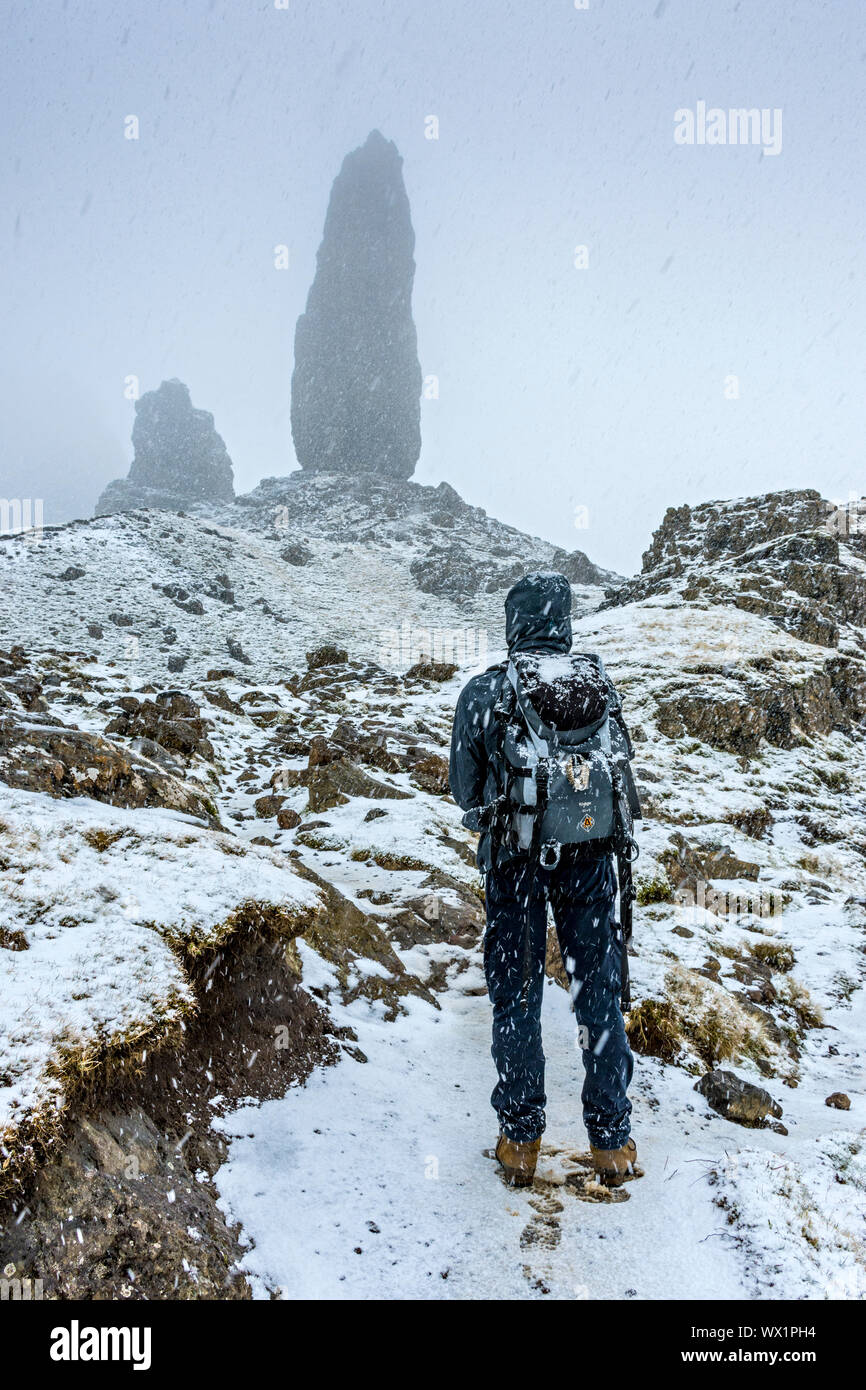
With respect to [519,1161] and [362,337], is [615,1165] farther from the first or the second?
[362,337]

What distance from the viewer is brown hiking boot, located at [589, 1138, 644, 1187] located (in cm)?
307

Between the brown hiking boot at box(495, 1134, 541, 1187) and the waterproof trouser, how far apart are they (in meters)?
0.04

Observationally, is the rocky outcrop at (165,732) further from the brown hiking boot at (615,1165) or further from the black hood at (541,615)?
the brown hiking boot at (615,1165)

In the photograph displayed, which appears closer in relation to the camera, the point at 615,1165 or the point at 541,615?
the point at 615,1165

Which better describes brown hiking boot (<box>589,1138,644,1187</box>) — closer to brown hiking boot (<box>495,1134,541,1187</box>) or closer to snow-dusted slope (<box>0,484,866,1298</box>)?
snow-dusted slope (<box>0,484,866,1298</box>)

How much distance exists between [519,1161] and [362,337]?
531 feet

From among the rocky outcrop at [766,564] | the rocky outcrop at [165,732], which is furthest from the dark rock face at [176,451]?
the rocky outcrop at [165,732]

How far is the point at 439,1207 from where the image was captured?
114 inches

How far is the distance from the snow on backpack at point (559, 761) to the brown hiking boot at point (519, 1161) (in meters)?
1.36

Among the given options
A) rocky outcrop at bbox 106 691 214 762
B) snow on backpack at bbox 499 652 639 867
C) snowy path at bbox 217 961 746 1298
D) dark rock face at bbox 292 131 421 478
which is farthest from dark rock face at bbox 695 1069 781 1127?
dark rock face at bbox 292 131 421 478

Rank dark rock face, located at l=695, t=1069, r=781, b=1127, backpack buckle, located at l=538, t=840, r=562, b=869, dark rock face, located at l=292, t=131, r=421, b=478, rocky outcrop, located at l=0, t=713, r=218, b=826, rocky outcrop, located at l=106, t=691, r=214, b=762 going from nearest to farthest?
backpack buckle, located at l=538, t=840, r=562, b=869 → dark rock face, located at l=695, t=1069, r=781, b=1127 → rocky outcrop, located at l=0, t=713, r=218, b=826 → rocky outcrop, located at l=106, t=691, r=214, b=762 → dark rock face, located at l=292, t=131, r=421, b=478

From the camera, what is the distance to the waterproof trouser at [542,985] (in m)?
3.11

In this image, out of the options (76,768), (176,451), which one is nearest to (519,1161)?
(76,768)
